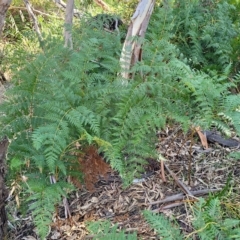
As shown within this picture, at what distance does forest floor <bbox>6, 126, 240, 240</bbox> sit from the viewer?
2697mm

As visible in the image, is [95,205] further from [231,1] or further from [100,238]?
[231,1]

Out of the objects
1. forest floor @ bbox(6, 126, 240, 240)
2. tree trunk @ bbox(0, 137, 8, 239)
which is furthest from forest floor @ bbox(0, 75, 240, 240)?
tree trunk @ bbox(0, 137, 8, 239)

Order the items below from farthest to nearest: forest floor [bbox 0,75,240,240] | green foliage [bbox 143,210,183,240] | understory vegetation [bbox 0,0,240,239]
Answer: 1. forest floor [bbox 0,75,240,240]
2. understory vegetation [bbox 0,0,240,239]
3. green foliage [bbox 143,210,183,240]

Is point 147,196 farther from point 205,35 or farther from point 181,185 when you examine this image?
point 205,35

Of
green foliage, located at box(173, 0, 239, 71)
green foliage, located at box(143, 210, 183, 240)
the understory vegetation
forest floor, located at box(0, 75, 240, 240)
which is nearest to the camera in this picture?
green foliage, located at box(143, 210, 183, 240)

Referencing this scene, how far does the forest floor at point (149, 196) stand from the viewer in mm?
2697

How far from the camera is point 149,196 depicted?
287 cm

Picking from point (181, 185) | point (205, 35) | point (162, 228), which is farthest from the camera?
point (205, 35)

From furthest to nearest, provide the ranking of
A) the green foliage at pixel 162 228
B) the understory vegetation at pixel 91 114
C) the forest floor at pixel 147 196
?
1. the forest floor at pixel 147 196
2. the understory vegetation at pixel 91 114
3. the green foliage at pixel 162 228

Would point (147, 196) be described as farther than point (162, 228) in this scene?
Yes

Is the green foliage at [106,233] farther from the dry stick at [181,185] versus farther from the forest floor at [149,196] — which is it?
the dry stick at [181,185]

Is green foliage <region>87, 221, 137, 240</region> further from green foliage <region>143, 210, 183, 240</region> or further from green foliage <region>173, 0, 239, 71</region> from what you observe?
green foliage <region>173, 0, 239, 71</region>

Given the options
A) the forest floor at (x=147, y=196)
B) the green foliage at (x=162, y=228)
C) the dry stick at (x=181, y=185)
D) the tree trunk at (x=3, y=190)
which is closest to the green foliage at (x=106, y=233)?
the green foliage at (x=162, y=228)

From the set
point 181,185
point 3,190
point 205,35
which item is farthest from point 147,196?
point 205,35
